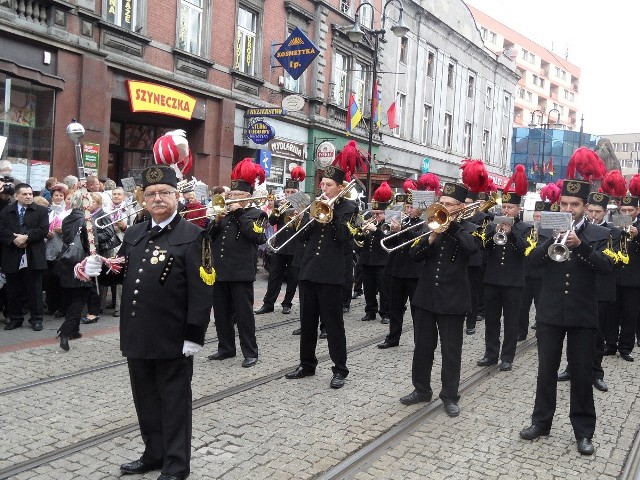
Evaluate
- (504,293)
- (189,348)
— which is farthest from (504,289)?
(189,348)

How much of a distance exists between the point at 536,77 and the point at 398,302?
267ft

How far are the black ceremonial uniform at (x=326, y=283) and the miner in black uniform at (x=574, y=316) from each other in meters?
2.17

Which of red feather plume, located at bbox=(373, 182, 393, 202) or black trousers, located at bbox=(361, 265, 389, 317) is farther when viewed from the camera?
black trousers, located at bbox=(361, 265, 389, 317)

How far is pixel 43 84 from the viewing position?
48.0ft

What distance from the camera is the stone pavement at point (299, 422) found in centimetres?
516

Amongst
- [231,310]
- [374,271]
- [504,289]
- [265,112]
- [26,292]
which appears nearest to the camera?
[231,310]

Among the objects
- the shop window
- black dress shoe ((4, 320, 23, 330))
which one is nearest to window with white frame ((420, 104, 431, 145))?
the shop window

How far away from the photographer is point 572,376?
19.5ft

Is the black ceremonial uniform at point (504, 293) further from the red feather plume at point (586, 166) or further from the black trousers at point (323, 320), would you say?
the black trousers at point (323, 320)

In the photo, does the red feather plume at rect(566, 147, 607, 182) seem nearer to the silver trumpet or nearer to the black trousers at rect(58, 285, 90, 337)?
the silver trumpet

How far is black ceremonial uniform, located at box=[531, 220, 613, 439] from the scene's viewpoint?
588 cm

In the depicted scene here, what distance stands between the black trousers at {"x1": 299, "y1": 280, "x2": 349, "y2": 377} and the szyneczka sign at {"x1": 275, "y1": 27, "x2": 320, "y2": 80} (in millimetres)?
14427

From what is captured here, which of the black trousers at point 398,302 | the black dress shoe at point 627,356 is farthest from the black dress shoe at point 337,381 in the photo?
the black dress shoe at point 627,356

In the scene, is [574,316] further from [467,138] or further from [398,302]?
[467,138]
